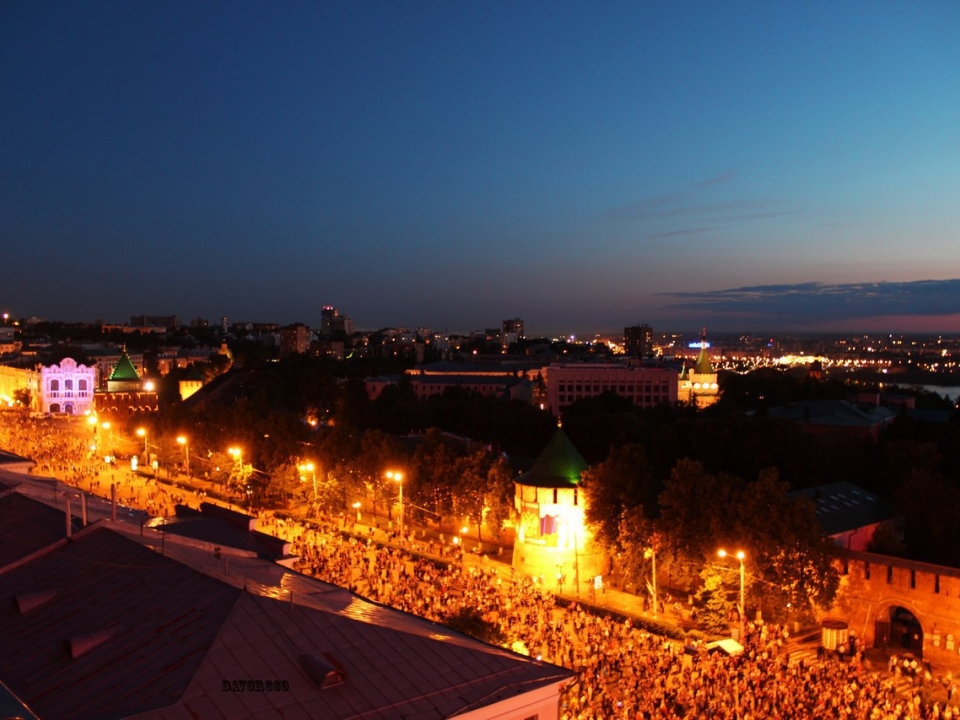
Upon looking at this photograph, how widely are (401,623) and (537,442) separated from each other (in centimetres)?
4199

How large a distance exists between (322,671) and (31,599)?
646cm

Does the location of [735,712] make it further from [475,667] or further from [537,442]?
[537,442]

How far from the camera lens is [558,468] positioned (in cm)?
3372

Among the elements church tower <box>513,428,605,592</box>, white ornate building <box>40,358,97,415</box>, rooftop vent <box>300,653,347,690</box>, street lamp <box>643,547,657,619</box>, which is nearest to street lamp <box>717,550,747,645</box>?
street lamp <box>643,547,657,619</box>

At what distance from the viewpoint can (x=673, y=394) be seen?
105 metres

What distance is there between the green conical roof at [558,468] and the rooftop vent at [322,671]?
22.3m

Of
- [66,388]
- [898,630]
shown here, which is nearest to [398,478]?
[898,630]

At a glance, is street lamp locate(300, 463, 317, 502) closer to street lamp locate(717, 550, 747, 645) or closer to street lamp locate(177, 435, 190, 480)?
street lamp locate(177, 435, 190, 480)

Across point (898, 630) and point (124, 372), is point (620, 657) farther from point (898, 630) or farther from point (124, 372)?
point (124, 372)

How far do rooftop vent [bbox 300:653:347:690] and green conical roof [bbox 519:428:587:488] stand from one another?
73.3 ft

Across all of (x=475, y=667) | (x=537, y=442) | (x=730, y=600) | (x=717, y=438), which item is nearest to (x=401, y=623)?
(x=475, y=667)

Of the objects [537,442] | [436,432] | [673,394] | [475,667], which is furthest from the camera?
[673,394]

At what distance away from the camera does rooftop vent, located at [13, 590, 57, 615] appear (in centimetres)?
1448

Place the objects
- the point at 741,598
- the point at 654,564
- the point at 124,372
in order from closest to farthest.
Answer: the point at 741,598
the point at 654,564
the point at 124,372
